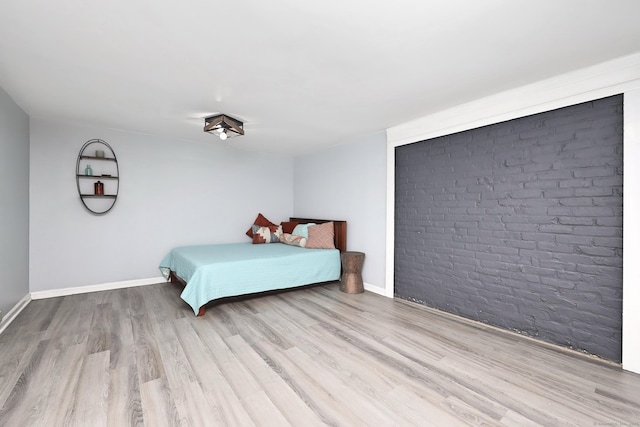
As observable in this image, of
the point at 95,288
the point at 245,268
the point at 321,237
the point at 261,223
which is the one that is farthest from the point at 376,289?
the point at 95,288

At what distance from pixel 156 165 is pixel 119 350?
297 centimetres

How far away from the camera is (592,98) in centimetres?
229

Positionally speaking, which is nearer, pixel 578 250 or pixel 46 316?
pixel 578 250

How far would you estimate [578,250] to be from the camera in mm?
2371

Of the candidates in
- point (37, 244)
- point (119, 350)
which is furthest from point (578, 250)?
point (37, 244)

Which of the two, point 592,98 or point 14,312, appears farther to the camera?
point 14,312

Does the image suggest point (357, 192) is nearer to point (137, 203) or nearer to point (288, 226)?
point (288, 226)

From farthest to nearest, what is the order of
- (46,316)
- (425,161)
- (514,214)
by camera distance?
(425,161) → (46,316) → (514,214)

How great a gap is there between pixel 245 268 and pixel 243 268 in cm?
3

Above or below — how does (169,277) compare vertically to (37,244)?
below

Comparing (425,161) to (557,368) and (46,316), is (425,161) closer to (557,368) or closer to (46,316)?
(557,368)

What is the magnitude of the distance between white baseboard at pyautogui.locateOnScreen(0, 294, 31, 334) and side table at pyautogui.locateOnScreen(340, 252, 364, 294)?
12.0ft

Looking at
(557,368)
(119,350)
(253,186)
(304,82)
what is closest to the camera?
(557,368)

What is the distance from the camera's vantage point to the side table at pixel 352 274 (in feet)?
13.4
